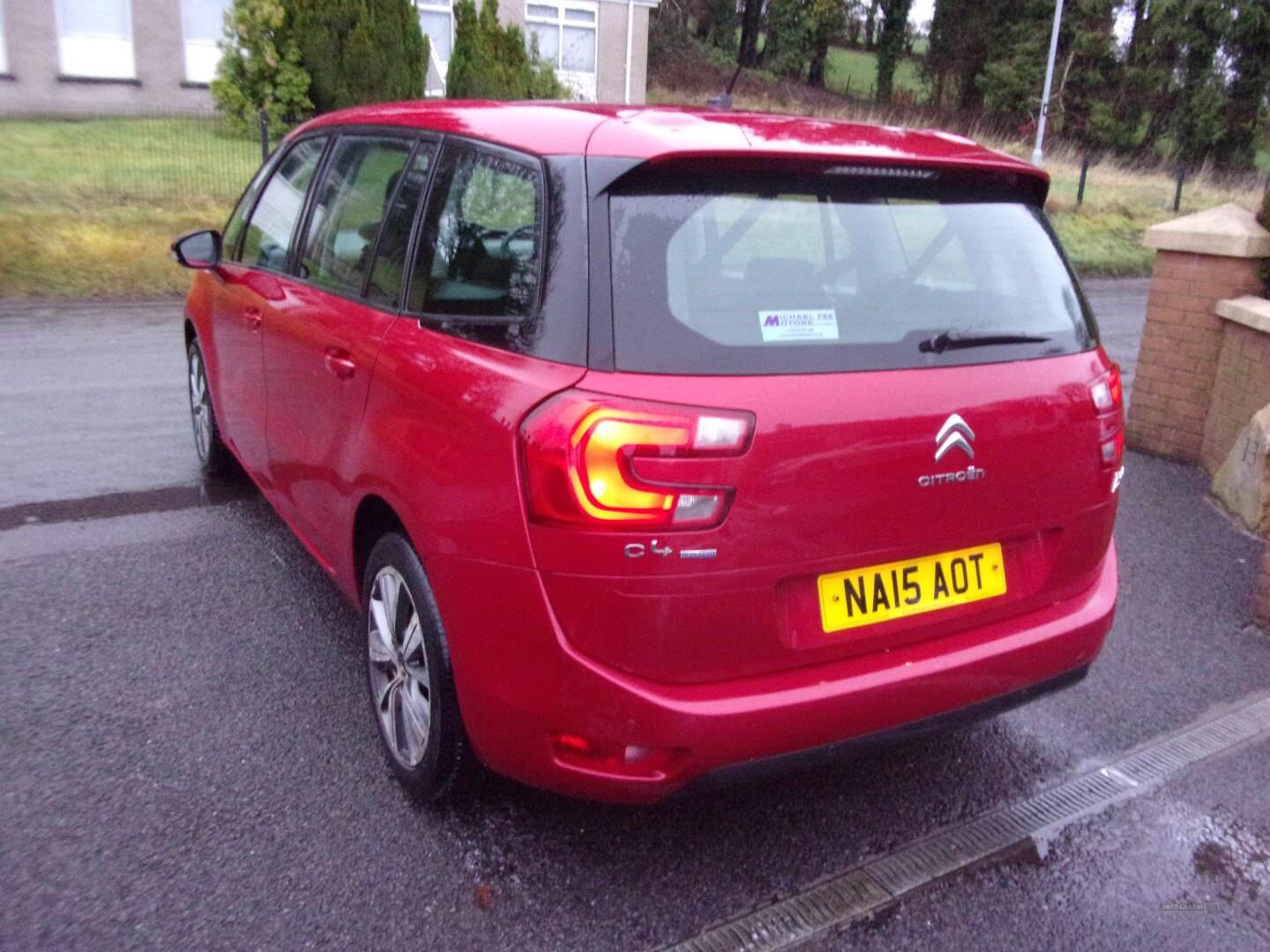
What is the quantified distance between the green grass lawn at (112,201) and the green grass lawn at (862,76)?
48.1 metres

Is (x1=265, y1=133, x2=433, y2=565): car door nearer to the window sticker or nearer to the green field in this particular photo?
the window sticker

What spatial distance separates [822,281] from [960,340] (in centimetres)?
37

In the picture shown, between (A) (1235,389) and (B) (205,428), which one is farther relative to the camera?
(A) (1235,389)

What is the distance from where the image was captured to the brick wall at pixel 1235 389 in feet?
19.4

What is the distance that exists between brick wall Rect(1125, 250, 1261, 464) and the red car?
3.96m

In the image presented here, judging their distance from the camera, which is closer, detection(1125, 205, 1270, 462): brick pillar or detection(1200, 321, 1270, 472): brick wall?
detection(1200, 321, 1270, 472): brick wall

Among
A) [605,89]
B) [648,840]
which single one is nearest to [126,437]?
[648,840]

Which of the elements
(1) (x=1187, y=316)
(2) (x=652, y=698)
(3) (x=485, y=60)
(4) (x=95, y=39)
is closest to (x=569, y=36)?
(4) (x=95, y=39)

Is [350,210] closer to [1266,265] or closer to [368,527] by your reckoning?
[368,527]

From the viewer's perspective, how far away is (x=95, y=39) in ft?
76.2

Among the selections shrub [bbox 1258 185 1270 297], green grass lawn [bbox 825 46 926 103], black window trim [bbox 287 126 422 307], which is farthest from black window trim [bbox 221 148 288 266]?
green grass lawn [bbox 825 46 926 103]

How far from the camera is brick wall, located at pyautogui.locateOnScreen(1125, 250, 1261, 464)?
21.1 feet

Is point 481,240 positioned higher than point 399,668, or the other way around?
point 481,240

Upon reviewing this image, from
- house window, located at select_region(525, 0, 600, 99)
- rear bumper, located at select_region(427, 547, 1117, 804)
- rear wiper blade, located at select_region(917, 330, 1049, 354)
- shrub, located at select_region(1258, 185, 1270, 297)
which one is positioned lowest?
rear bumper, located at select_region(427, 547, 1117, 804)
